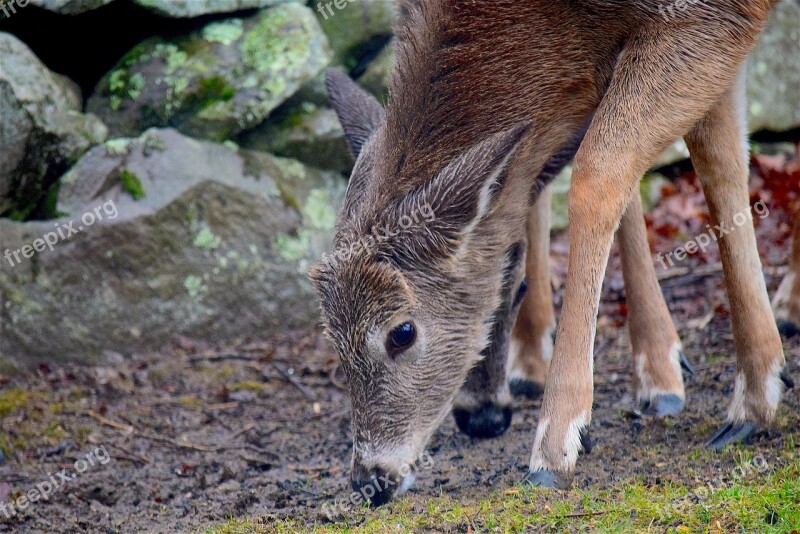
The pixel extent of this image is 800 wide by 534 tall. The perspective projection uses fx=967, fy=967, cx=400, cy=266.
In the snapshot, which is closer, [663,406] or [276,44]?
[663,406]

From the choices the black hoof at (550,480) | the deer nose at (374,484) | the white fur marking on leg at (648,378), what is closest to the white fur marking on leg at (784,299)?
the white fur marking on leg at (648,378)

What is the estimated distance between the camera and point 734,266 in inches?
206

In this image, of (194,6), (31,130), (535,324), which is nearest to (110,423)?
(31,130)

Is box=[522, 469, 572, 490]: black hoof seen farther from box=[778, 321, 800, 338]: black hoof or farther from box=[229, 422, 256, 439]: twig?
box=[778, 321, 800, 338]: black hoof

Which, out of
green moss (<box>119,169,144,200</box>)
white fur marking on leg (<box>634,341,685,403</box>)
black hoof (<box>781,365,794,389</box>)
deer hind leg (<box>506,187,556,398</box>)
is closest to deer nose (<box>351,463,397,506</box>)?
white fur marking on leg (<box>634,341,685,403</box>)

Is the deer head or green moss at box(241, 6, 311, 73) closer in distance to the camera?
the deer head

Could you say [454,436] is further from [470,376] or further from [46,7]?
[46,7]

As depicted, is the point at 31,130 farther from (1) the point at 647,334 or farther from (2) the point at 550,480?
(2) the point at 550,480

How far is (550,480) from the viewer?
4387 mm

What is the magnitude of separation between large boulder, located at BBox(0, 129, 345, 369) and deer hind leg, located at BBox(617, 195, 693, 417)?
3.28m

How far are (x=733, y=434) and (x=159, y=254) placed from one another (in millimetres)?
4719

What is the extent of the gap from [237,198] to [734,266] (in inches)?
170

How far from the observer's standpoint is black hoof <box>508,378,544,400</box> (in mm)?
6535

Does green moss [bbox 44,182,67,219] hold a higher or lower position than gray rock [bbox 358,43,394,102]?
lower
